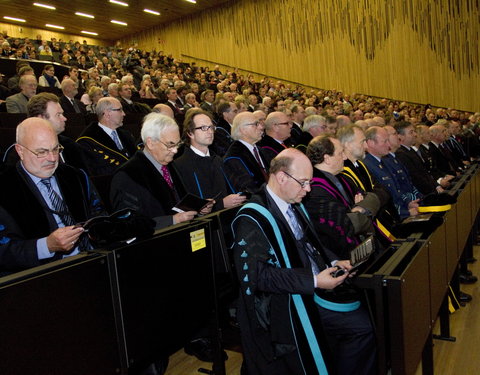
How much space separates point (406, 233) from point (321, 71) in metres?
15.1

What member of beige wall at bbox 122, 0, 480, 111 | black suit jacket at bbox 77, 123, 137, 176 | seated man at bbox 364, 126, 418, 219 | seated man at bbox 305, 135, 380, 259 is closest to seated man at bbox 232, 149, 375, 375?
seated man at bbox 305, 135, 380, 259

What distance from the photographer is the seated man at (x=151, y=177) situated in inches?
107

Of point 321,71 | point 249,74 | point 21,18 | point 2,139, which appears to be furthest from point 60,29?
point 2,139

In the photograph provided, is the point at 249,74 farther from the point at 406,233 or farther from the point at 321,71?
the point at 406,233

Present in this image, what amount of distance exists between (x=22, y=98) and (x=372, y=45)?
41.9 ft

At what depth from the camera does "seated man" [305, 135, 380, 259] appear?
248 cm

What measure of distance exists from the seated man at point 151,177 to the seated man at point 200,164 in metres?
0.33

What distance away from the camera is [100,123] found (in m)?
4.23

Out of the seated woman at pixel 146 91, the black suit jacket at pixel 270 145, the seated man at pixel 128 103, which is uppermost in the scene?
the seated woman at pixel 146 91

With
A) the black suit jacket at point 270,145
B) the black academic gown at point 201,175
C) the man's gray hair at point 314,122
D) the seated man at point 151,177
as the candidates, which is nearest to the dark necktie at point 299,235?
the seated man at point 151,177

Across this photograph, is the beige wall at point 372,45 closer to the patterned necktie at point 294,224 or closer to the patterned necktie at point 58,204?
the patterned necktie at point 294,224

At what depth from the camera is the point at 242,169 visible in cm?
386

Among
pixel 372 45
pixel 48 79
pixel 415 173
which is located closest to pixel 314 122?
pixel 415 173

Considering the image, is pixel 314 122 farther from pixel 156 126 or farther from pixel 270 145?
pixel 156 126
